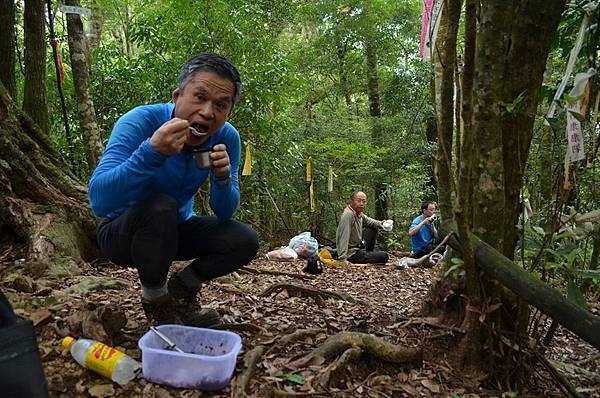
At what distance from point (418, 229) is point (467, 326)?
227 inches

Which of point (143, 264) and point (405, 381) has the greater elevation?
point (143, 264)

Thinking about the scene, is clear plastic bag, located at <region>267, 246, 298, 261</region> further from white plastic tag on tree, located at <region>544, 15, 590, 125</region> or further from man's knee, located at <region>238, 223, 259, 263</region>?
white plastic tag on tree, located at <region>544, 15, 590, 125</region>

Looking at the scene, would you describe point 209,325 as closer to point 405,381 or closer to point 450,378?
point 405,381

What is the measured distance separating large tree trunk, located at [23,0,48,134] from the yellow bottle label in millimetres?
4049

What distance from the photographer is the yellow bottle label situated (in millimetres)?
1763

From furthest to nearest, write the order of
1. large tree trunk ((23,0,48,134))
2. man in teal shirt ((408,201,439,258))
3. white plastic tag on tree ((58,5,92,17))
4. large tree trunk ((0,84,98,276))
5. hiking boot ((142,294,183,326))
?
man in teal shirt ((408,201,439,258))
large tree trunk ((23,0,48,134))
white plastic tag on tree ((58,5,92,17))
large tree trunk ((0,84,98,276))
hiking boot ((142,294,183,326))

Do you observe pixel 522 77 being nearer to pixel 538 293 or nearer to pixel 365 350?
pixel 538 293

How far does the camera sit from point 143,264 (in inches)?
81.1

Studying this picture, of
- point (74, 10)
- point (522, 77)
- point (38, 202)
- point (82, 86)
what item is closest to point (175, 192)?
point (522, 77)

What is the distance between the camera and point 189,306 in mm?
2369

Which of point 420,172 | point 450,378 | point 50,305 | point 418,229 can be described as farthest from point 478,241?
A: point 420,172

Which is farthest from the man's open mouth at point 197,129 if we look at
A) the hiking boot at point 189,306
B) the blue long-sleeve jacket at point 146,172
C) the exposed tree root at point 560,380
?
the exposed tree root at point 560,380

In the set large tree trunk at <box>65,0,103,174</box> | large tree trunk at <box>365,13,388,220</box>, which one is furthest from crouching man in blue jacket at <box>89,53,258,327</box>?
large tree trunk at <box>365,13,388,220</box>

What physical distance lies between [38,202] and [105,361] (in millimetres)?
2510
